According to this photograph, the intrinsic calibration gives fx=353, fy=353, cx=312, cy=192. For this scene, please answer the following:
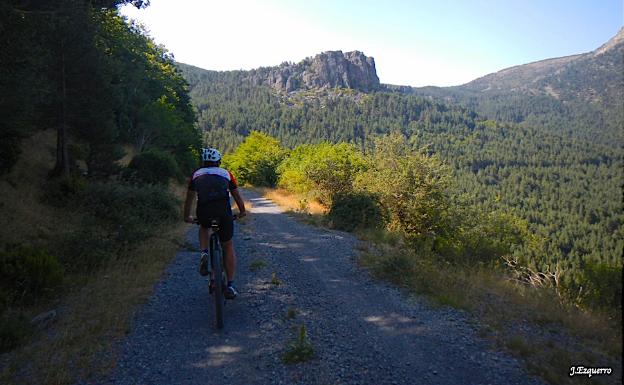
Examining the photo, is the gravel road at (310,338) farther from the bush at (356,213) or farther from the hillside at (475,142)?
the hillside at (475,142)

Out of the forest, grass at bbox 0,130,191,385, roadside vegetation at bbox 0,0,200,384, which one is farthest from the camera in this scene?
the forest

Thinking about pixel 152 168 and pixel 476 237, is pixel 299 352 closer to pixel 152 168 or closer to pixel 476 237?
pixel 476 237

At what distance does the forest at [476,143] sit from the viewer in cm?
10434

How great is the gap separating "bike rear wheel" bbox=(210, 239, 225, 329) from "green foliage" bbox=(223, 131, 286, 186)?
42.1 metres

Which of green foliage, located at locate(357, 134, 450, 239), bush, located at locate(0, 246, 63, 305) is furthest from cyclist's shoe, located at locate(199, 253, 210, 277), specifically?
green foliage, located at locate(357, 134, 450, 239)

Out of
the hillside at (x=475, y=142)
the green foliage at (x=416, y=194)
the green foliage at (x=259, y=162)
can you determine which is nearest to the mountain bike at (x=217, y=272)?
the green foliage at (x=416, y=194)

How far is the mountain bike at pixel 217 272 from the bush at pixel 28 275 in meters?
3.21

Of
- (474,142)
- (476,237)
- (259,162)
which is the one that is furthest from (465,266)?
(474,142)

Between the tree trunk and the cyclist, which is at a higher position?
the tree trunk

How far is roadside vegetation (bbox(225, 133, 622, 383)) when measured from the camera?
4.27 m

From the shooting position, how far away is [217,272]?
15.1 feet

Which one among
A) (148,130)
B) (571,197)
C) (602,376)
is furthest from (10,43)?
(571,197)

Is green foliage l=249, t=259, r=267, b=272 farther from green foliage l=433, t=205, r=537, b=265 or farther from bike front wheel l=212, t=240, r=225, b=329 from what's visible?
green foliage l=433, t=205, r=537, b=265

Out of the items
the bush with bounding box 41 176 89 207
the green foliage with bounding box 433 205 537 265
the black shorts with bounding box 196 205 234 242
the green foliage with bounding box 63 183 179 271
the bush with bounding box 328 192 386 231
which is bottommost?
the green foliage with bounding box 433 205 537 265
